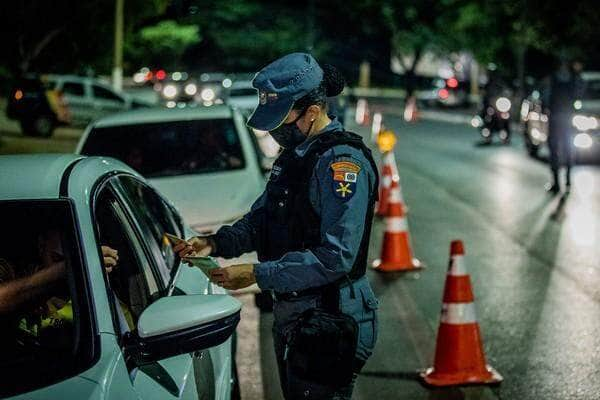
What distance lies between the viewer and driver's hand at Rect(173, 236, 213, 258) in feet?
12.6

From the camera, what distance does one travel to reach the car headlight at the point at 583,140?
759 inches

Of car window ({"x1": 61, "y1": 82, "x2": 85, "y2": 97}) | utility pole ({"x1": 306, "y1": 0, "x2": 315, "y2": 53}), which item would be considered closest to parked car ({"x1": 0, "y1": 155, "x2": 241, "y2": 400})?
car window ({"x1": 61, "y1": 82, "x2": 85, "y2": 97})

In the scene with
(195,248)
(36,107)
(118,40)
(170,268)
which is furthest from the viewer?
(118,40)

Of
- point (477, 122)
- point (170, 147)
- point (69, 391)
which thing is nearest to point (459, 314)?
point (69, 391)

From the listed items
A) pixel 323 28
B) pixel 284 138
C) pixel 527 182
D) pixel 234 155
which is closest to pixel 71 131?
pixel 527 182

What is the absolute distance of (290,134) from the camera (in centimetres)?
355

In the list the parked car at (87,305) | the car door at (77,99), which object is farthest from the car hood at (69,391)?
the car door at (77,99)

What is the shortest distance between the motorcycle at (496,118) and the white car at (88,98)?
423 inches

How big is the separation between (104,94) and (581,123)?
51.2 feet

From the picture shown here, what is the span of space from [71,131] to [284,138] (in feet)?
91.6

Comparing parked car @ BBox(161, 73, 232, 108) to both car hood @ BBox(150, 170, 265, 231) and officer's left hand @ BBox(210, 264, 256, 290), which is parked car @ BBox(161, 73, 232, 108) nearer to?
car hood @ BBox(150, 170, 265, 231)

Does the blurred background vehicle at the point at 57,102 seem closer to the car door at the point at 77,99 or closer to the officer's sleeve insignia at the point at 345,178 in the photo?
the car door at the point at 77,99

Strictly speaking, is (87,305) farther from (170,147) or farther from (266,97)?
(170,147)

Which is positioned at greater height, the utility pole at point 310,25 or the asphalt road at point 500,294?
the utility pole at point 310,25
